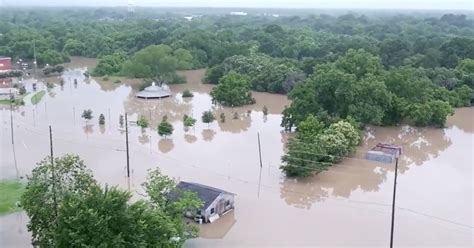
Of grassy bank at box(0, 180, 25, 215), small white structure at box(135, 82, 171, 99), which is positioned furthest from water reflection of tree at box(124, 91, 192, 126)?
grassy bank at box(0, 180, 25, 215)

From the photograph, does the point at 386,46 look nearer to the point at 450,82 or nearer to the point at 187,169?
the point at 450,82

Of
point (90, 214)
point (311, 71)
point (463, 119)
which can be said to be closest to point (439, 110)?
point (463, 119)

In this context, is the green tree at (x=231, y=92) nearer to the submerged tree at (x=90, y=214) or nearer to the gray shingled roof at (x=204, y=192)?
the gray shingled roof at (x=204, y=192)

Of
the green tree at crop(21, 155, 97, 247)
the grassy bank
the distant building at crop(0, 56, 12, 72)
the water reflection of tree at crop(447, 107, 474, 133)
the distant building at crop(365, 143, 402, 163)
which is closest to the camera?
the green tree at crop(21, 155, 97, 247)

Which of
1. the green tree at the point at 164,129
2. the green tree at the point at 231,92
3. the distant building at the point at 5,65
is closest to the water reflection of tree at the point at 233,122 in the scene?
the green tree at the point at 231,92

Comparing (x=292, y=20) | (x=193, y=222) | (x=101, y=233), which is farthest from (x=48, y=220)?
(x=292, y=20)

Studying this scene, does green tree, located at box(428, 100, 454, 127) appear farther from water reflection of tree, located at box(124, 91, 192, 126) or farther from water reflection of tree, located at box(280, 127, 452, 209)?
water reflection of tree, located at box(124, 91, 192, 126)
